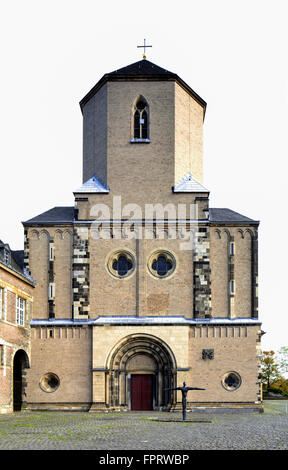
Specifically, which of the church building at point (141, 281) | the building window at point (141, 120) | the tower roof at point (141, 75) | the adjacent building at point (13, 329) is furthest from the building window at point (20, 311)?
the tower roof at point (141, 75)

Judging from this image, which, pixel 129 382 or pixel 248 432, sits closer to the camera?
pixel 248 432

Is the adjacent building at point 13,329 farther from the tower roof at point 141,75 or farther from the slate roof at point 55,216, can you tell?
the tower roof at point 141,75

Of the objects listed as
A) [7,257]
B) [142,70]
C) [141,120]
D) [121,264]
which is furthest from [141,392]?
[142,70]

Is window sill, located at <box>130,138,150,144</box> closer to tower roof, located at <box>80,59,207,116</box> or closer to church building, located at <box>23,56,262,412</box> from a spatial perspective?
church building, located at <box>23,56,262,412</box>

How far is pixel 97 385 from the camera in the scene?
36.0 m

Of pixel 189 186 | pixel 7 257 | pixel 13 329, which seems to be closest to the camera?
pixel 13 329

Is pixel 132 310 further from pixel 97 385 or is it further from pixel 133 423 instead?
pixel 133 423

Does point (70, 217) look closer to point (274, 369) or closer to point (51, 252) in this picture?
point (51, 252)

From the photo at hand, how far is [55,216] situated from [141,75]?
396 inches

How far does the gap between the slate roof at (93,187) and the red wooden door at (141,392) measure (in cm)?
1094

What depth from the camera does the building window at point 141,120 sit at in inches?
1563

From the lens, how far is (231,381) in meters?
36.8
